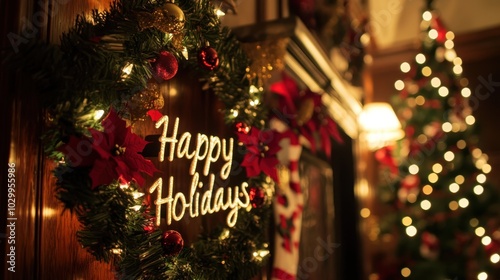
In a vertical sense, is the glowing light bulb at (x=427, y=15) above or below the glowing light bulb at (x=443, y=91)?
above

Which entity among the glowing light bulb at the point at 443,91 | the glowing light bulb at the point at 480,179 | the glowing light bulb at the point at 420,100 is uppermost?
the glowing light bulb at the point at 443,91

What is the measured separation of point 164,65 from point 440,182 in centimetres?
302

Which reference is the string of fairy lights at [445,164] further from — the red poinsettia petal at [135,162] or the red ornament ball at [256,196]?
the red poinsettia petal at [135,162]

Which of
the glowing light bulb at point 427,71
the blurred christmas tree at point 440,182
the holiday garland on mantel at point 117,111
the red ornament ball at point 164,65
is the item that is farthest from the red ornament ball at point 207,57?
the glowing light bulb at point 427,71

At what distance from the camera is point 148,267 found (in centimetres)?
94

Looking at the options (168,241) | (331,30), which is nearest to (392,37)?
(331,30)

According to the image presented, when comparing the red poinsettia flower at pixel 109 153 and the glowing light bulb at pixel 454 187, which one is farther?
the glowing light bulb at pixel 454 187

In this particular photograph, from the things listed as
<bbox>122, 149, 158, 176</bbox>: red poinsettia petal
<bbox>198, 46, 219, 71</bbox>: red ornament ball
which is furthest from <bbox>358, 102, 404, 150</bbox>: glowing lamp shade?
<bbox>122, 149, 158, 176</bbox>: red poinsettia petal

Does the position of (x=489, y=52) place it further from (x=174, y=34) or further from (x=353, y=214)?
(x=174, y=34)

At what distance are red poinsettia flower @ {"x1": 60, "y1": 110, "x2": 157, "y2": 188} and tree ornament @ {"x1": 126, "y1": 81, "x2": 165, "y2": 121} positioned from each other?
102 mm

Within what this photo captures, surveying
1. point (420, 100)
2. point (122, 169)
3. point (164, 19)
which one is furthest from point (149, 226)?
point (420, 100)

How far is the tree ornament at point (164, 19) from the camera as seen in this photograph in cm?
91

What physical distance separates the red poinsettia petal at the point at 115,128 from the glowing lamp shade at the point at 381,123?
3195 mm

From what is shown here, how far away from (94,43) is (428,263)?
10.7ft
